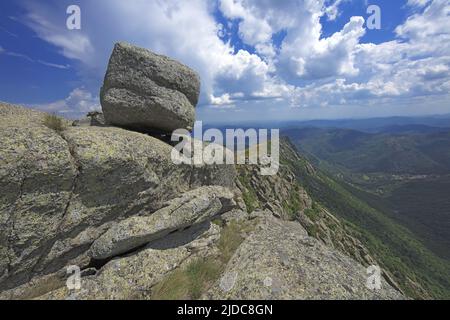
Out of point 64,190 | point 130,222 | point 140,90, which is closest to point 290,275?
point 130,222

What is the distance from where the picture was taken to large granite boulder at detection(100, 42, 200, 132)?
18016 millimetres

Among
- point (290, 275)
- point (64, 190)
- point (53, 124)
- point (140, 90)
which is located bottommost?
point (290, 275)

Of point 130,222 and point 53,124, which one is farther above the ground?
point 53,124

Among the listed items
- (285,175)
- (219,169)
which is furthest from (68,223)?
(285,175)

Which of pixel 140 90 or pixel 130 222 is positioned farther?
pixel 140 90

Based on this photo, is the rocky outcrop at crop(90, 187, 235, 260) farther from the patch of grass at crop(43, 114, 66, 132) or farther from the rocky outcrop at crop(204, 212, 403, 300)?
the patch of grass at crop(43, 114, 66, 132)

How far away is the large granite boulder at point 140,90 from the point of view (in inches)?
709

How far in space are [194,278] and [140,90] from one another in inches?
465

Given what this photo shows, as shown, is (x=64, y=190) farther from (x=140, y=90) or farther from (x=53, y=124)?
(x=140, y=90)

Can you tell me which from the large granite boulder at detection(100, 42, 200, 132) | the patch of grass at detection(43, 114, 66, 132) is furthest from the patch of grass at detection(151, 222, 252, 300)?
the large granite boulder at detection(100, 42, 200, 132)

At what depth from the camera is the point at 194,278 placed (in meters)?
13.4

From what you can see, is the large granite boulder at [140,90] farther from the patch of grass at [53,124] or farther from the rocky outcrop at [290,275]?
the rocky outcrop at [290,275]

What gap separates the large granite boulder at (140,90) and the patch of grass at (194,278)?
944 cm

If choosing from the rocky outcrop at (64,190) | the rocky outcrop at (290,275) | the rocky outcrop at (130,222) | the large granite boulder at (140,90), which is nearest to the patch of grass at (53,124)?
the rocky outcrop at (130,222)
